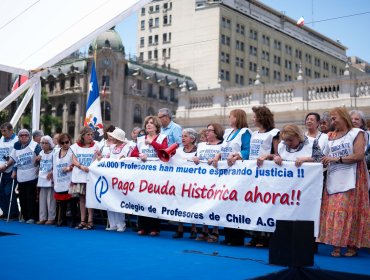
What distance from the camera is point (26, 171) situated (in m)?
9.05

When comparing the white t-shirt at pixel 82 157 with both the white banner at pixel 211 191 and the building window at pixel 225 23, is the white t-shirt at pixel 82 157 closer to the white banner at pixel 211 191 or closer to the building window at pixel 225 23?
the white banner at pixel 211 191

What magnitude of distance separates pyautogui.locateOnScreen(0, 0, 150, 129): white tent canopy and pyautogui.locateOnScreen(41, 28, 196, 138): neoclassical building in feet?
150

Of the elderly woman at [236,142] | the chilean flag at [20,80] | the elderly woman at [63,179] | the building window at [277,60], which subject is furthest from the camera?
the building window at [277,60]

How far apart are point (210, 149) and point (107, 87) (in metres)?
54.5

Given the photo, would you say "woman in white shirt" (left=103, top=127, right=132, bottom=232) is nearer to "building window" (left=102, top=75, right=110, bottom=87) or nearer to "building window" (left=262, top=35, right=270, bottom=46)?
"building window" (left=102, top=75, right=110, bottom=87)

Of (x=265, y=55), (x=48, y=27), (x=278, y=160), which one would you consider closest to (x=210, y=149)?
(x=278, y=160)

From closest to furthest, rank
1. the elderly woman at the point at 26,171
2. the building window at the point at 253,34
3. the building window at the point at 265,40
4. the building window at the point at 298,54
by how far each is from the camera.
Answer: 1. the elderly woman at the point at 26,171
2. the building window at the point at 253,34
3. the building window at the point at 265,40
4. the building window at the point at 298,54

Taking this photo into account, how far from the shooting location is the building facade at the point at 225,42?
61.0 meters

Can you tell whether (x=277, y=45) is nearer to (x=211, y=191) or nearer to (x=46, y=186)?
(x=46, y=186)

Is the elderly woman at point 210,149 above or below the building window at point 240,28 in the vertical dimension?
below

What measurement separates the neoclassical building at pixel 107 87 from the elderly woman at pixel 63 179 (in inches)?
1917

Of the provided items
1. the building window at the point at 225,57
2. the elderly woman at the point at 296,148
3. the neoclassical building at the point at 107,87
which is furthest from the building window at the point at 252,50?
the elderly woman at the point at 296,148

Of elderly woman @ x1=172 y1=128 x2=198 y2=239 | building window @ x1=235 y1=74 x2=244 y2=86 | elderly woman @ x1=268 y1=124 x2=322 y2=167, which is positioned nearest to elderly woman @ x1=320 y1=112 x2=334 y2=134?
elderly woman @ x1=268 y1=124 x2=322 y2=167

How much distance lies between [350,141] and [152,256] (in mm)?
2719
